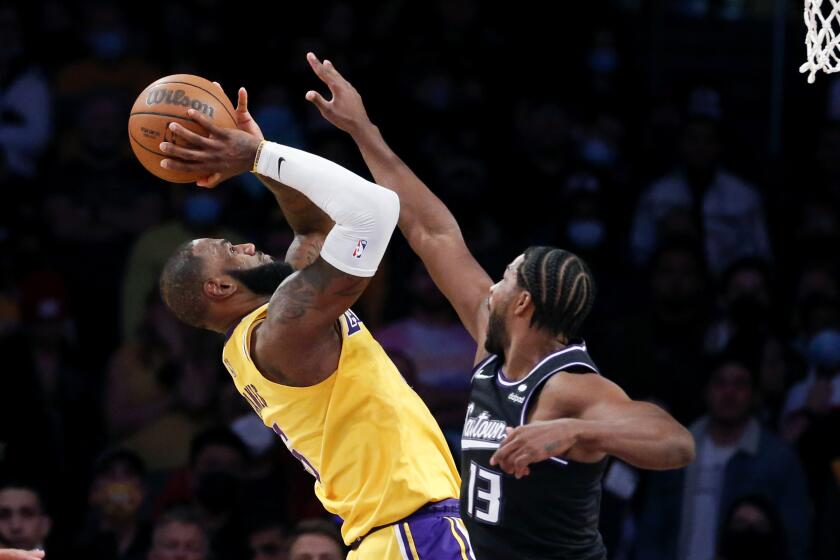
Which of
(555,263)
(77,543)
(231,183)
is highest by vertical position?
(231,183)

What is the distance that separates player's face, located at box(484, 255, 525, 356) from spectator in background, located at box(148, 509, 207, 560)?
2928 millimetres

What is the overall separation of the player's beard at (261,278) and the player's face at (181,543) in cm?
246

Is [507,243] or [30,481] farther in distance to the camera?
[507,243]

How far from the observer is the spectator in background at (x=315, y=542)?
6684 mm

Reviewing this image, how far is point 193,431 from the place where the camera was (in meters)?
8.23

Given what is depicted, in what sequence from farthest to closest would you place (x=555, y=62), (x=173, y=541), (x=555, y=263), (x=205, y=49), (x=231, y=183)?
(x=555, y=62)
(x=205, y=49)
(x=231, y=183)
(x=173, y=541)
(x=555, y=263)

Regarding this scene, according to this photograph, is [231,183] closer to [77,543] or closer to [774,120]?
[77,543]

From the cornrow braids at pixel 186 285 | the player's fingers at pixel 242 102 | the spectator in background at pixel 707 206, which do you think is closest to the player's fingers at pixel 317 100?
the player's fingers at pixel 242 102

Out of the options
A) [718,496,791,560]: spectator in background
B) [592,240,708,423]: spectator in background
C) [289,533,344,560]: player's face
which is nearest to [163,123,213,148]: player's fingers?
[289,533,344,560]: player's face

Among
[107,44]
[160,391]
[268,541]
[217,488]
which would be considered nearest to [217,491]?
[217,488]

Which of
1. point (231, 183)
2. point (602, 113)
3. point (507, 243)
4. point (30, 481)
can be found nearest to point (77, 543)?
point (30, 481)

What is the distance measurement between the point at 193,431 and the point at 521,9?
4.73 m

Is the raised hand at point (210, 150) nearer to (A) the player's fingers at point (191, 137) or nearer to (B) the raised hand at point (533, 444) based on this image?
(A) the player's fingers at point (191, 137)

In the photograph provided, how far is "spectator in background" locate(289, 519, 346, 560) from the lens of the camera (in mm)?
6684
